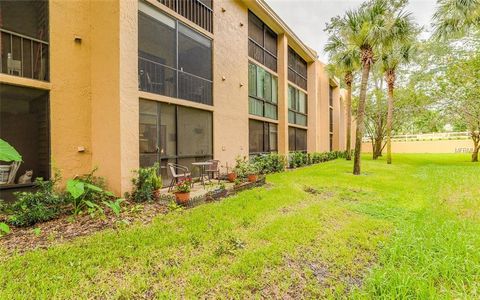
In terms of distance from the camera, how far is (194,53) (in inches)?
372

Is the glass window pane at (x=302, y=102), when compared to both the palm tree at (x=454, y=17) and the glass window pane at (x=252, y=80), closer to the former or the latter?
the glass window pane at (x=252, y=80)

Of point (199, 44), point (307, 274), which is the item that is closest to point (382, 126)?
point (199, 44)

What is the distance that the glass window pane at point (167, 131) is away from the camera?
26.1 feet

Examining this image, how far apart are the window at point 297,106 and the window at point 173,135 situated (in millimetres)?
8812

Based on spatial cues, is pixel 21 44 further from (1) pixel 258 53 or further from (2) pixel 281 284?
(1) pixel 258 53

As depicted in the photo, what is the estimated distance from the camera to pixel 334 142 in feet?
91.8

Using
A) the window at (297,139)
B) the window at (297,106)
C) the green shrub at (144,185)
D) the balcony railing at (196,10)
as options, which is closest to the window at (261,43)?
the window at (297,106)

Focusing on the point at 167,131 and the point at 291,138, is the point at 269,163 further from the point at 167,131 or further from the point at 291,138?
the point at 167,131

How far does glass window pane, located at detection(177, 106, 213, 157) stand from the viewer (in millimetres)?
8711

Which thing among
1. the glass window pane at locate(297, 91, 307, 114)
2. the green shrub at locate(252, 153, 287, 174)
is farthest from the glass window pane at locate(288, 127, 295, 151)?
the green shrub at locate(252, 153, 287, 174)

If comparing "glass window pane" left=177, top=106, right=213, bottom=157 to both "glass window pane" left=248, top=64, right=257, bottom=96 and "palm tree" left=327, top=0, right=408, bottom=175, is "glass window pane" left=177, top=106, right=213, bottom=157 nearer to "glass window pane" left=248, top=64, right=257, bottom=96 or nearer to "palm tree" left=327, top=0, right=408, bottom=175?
"glass window pane" left=248, top=64, right=257, bottom=96

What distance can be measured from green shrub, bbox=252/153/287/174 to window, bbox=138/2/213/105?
412 centimetres

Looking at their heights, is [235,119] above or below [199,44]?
below

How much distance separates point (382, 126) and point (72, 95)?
27.4 metres
